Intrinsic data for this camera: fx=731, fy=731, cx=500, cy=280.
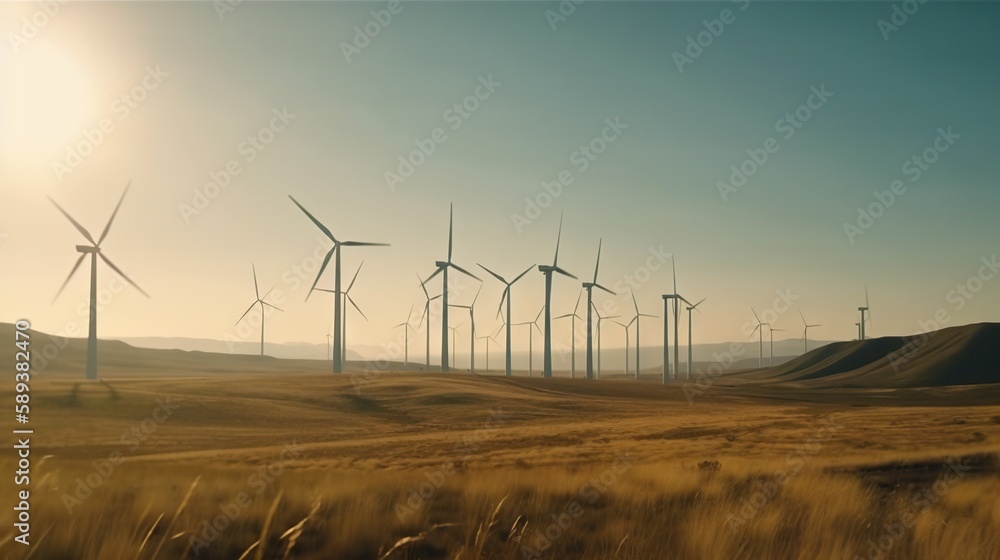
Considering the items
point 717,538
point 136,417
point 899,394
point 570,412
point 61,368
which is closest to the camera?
point 717,538

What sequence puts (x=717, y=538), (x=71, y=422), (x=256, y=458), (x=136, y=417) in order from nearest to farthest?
1. (x=717, y=538)
2. (x=256, y=458)
3. (x=71, y=422)
4. (x=136, y=417)

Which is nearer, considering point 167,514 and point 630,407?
point 167,514

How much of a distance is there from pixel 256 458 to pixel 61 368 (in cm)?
12750

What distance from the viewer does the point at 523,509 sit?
9.69 meters

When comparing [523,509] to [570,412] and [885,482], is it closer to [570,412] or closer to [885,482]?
[885,482]

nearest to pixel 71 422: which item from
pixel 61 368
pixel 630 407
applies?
pixel 630 407

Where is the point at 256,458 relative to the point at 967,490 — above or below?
below

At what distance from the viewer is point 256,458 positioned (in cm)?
2844

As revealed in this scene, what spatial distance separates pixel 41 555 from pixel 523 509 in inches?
214

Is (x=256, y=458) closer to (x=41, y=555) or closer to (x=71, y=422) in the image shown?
(x=71, y=422)

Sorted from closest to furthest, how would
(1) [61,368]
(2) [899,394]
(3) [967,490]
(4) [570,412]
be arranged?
(3) [967,490]
(4) [570,412]
(2) [899,394]
(1) [61,368]

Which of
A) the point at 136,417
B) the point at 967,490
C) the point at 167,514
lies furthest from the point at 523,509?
the point at 136,417

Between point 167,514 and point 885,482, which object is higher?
point 167,514

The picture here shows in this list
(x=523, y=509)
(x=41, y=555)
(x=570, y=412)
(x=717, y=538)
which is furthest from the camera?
(x=570, y=412)
